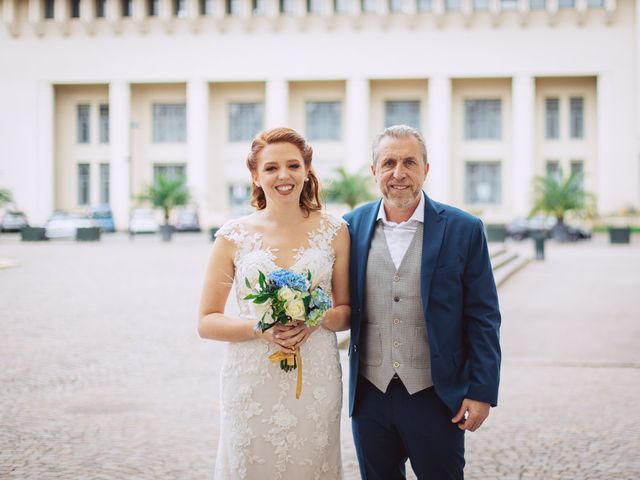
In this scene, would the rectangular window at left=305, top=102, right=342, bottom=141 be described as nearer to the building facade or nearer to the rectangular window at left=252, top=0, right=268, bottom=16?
the building facade

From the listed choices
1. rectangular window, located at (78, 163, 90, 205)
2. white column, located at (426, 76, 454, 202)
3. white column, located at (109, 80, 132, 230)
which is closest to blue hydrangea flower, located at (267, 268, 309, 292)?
white column, located at (426, 76, 454, 202)

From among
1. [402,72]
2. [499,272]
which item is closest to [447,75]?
[402,72]

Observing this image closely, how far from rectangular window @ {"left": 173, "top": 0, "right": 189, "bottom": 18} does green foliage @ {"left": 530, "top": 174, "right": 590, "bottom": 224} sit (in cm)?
2804

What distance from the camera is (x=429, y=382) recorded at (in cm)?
312

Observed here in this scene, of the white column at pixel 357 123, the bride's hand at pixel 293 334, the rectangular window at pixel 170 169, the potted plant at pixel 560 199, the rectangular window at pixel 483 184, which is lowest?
the bride's hand at pixel 293 334

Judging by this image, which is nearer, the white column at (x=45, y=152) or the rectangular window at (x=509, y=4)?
the rectangular window at (x=509, y=4)

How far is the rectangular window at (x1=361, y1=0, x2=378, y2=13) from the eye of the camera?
49.8 m

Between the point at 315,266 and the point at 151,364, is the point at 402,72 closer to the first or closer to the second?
the point at 151,364

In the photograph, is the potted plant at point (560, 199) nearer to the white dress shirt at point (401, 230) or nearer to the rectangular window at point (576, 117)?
the rectangular window at point (576, 117)

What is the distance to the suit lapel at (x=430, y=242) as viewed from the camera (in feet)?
9.98

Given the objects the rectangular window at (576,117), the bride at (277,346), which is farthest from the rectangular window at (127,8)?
the bride at (277,346)

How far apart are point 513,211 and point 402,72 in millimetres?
A: 11783

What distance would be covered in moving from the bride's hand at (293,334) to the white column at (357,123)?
46737mm

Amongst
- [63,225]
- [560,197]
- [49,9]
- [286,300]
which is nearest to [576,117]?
[560,197]
